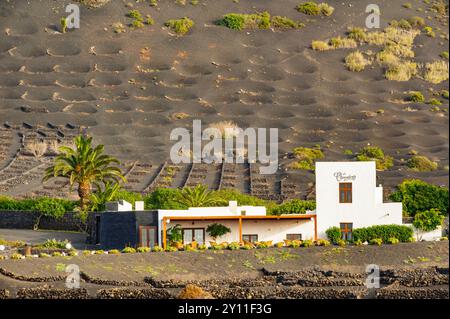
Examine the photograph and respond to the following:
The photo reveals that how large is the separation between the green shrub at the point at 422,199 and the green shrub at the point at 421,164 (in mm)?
29414

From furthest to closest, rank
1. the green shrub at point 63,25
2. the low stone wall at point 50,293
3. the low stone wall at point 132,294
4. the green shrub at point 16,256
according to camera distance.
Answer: the green shrub at point 63,25
the green shrub at point 16,256
the low stone wall at point 132,294
the low stone wall at point 50,293

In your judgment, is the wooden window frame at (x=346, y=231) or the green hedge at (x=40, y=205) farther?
the green hedge at (x=40, y=205)

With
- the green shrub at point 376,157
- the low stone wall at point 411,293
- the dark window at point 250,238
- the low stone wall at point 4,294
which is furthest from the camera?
the green shrub at point 376,157

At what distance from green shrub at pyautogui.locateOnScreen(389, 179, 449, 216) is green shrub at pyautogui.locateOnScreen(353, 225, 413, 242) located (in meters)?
12.9

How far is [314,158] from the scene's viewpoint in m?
142

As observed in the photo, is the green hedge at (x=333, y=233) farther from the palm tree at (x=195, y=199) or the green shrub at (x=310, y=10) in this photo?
the green shrub at (x=310, y=10)

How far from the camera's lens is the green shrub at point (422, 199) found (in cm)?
10231

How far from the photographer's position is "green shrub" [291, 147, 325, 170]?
13688 centimetres

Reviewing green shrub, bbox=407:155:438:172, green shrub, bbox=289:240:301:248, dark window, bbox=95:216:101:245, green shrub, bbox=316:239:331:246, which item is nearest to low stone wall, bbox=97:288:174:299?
green shrub, bbox=289:240:301:248

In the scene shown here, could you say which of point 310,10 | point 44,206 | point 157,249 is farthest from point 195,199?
point 310,10

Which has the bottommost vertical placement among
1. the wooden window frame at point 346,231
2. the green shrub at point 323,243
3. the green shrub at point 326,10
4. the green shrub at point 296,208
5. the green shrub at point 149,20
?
the green shrub at point 323,243

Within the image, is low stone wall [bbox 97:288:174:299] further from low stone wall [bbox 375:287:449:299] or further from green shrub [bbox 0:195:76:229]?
green shrub [bbox 0:195:76:229]

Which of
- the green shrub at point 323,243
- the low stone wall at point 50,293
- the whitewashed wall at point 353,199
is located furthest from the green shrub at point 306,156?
the low stone wall at point 50,293
